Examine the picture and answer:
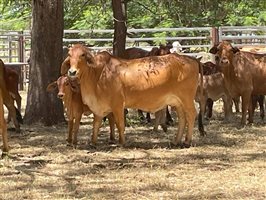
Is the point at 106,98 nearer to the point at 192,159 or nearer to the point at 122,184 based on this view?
the point at 192,159

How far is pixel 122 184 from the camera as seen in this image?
6.95 meters

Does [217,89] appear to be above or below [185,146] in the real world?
above

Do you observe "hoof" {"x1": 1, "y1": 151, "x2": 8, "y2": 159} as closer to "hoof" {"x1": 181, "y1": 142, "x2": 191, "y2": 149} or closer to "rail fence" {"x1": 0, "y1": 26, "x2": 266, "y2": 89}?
"hoof" {"x1": 181, "y1": 142, "x2": 191, "y2": 149}

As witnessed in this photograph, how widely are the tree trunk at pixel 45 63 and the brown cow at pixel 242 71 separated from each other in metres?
2.90

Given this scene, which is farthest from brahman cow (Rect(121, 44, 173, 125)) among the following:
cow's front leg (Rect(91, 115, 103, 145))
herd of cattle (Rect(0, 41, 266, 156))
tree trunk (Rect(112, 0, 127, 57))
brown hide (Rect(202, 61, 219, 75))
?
cow's front leg (Rect(91, 115, 103, 145))

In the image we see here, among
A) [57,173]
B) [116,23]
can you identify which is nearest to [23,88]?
[116,23]

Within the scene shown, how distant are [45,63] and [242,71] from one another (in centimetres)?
364

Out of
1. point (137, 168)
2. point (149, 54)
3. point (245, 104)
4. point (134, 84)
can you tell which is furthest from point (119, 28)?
point (137, 168)

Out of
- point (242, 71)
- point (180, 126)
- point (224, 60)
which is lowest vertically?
point (180, 126)

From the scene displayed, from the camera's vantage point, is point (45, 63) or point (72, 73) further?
point (45, 63)

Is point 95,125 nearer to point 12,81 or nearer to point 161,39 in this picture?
point 12,81

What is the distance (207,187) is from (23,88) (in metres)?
15.2

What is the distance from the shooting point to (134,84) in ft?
30.2

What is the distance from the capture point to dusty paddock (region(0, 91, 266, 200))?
6.61 m
